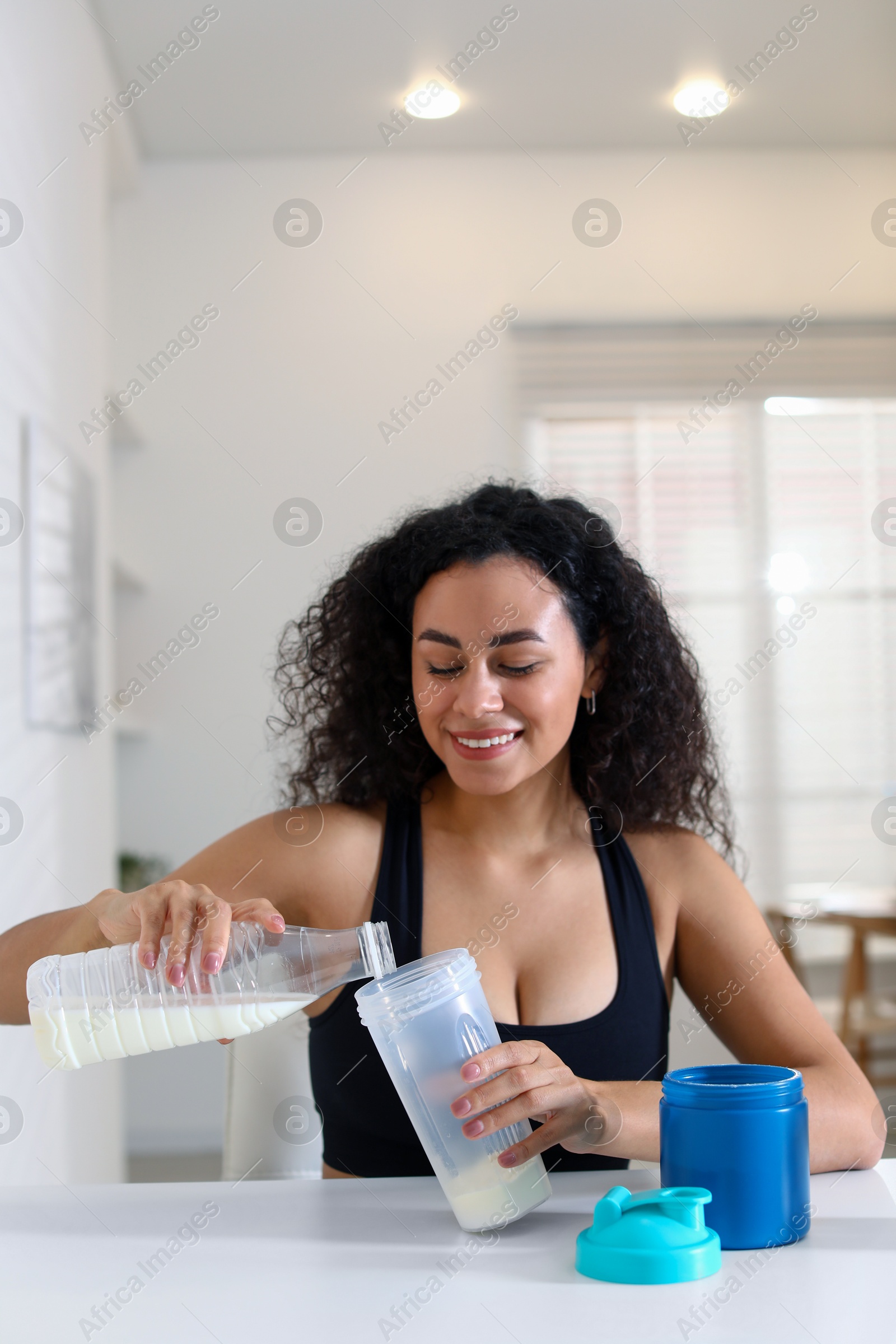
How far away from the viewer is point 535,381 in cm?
317

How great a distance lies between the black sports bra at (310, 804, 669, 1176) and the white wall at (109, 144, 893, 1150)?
1857 mm

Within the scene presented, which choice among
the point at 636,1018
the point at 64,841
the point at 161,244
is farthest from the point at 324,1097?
the point at 161,244

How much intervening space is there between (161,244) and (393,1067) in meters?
2.84

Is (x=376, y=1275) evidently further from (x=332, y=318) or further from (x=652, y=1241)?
(x=332, y=318)

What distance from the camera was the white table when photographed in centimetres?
65

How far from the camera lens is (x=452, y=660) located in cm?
116

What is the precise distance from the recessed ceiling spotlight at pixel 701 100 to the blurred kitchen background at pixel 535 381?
0.12 feet

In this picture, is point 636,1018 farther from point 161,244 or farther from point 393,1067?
point 161,244

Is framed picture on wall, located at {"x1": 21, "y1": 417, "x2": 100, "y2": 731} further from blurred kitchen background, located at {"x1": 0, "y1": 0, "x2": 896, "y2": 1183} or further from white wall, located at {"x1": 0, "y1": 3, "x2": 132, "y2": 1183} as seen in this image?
blurred kitchen background, located at {"x1": 0, "y1": 0, "x2": 896, "y2": 1183}

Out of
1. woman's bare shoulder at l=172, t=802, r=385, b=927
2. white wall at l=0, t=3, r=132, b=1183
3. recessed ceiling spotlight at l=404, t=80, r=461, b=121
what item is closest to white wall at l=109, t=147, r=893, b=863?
recessed ceiling spotlight at l=404, t=80, r=461, b=121

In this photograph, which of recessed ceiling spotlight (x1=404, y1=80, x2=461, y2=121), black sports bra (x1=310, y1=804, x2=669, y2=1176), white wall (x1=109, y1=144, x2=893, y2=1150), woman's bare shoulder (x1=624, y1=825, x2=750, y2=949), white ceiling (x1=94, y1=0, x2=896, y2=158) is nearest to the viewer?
black sports bra (x1=310, y1=804, x2=669, y2=1176)

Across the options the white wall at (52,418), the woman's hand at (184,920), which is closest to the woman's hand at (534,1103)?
the woman's hand at (184,920)

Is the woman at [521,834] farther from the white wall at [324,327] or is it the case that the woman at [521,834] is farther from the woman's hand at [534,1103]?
the white wall at [324,327]

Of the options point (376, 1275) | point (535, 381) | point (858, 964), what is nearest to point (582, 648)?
point (376, 1275)
